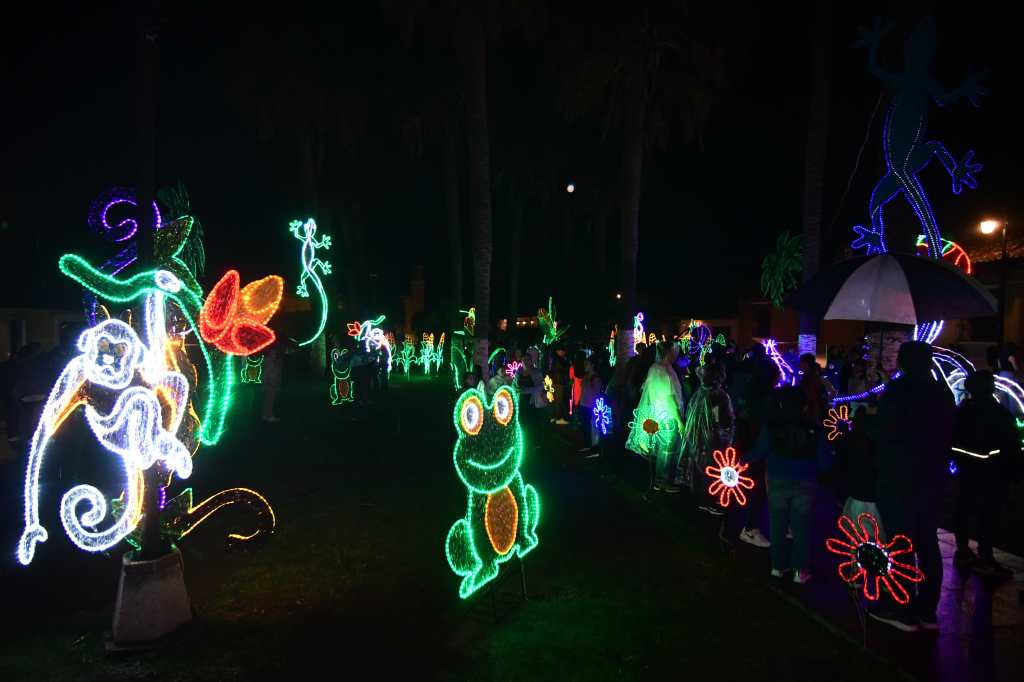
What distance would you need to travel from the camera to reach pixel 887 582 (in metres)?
4.89

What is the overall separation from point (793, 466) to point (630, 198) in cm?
1136

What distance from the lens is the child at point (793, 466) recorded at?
552 centimetres

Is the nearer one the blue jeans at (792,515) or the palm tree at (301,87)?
the blue jeans at (792,515)

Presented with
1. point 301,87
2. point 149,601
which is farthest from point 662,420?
point 301,87

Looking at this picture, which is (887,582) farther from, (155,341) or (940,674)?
(155,341)

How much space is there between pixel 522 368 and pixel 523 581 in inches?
343

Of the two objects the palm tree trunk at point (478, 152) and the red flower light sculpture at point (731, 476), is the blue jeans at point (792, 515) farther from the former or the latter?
the palm tree trunk at point (478, 152)

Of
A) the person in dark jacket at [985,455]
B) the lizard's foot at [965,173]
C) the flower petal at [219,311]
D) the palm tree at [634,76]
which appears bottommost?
the person in dark jacket at [985,455]

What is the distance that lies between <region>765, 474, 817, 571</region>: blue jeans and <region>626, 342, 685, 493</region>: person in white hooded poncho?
9.97ft

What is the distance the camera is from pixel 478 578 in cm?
529

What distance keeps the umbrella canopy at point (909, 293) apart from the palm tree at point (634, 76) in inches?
344

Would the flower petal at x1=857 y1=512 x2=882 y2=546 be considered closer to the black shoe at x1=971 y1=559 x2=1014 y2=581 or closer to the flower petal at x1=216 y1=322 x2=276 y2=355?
the black shoe at x1=971 y1=559 x2=1014 y2=581

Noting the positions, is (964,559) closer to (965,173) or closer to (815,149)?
(965,173)

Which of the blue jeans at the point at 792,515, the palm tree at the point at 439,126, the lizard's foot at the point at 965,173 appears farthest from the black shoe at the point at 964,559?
the palm tree at the point at 439,126
